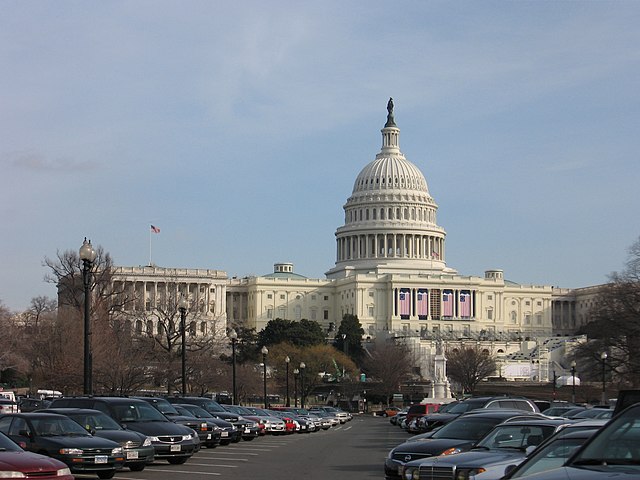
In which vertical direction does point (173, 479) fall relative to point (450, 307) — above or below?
below

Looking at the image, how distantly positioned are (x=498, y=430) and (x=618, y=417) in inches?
349

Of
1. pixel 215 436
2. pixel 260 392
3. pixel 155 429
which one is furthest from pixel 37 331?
pixel 155 429

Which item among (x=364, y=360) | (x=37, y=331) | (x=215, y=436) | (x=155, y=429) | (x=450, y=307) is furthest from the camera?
(x=450, y=307)

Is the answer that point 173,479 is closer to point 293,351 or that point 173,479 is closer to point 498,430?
point 498,430

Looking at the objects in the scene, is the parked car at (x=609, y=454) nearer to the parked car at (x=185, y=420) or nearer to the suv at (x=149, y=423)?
the suv at (x=149, y=423)

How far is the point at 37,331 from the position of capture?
297 ft

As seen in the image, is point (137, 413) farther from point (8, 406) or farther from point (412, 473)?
point (8, 406)

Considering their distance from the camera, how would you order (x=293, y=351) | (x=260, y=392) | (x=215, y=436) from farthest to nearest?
(x=293, y=351)
(x=260, y=392)
(x=215, y=436)

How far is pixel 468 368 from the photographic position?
13538 centimetres

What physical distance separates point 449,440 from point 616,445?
11.9 metres

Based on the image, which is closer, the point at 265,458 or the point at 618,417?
the point at 618,417

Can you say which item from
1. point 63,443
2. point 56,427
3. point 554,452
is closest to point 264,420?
point 56,427

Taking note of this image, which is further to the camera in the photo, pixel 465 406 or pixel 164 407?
pixel 465 406

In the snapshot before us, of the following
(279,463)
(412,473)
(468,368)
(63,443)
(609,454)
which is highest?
(468,368)
